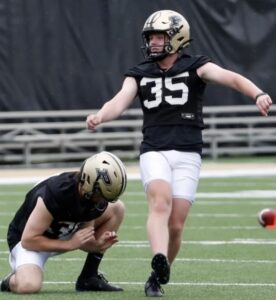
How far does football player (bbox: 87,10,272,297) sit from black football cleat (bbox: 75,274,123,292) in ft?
1.51

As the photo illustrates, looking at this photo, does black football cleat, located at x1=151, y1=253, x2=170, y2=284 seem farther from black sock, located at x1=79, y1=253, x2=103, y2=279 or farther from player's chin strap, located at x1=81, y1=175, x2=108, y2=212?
black sock, located at x1=79, y1=253, x2=103, y2=279

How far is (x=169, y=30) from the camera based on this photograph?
8398 mm

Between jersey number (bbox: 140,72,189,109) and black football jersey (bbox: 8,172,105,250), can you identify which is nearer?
black football jersey (bbox: 8,172,105,250)

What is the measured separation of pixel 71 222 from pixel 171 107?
39.3 inches

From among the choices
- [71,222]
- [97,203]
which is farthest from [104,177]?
[71,222]

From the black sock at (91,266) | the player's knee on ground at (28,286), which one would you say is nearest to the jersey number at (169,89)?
the black sock at (91,266)

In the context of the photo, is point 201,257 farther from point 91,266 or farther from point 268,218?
point 268,218

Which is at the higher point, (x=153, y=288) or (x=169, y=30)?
(x=169, y=30)

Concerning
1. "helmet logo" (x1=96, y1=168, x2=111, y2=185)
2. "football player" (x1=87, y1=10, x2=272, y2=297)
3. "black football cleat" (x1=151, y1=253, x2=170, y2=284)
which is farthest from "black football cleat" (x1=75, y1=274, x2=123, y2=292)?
"helmet logo" (x1=96, y1=168, x2=111, y2=185)

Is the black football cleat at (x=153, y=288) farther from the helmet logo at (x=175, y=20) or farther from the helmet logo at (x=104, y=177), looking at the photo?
the helmet logo at (x=175, y=20)

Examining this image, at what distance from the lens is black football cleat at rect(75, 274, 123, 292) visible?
334 inches

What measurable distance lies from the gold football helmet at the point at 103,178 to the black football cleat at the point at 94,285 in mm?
777

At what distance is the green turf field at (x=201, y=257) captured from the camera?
8.34m

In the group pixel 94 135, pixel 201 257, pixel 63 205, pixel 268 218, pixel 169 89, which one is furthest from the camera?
pixel 94 135
